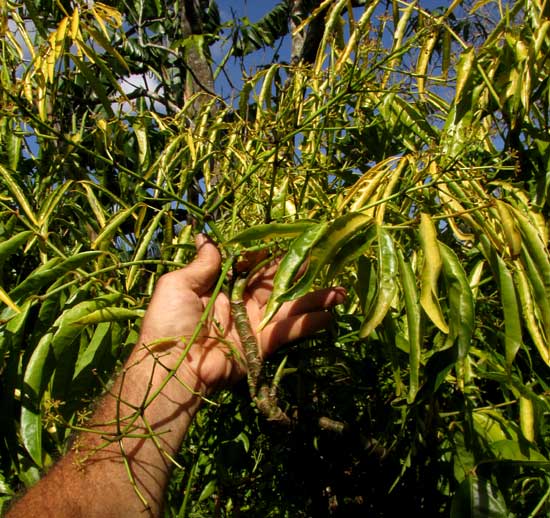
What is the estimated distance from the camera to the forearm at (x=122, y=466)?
77 centimetres

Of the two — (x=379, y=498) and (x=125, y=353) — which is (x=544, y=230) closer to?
(x=379, y=498)

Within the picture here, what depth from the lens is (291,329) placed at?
0.84 metres

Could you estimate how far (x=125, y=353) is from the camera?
895 millimetres

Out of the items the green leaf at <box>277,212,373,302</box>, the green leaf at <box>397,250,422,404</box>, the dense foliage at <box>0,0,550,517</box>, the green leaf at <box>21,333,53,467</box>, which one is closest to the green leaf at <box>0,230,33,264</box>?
the dense foliage at <box>0,0,550,517</box>

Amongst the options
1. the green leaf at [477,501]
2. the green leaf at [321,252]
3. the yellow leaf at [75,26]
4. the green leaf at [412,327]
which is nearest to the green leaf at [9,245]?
the yellow leaf at [75,26]

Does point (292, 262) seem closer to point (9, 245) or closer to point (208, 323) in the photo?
point (208, 323)

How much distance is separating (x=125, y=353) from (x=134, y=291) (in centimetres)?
14

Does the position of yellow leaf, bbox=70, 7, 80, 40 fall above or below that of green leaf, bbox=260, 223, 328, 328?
above

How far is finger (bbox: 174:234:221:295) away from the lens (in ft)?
2.73

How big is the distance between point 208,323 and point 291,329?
0.43ft

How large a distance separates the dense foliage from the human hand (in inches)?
1.4

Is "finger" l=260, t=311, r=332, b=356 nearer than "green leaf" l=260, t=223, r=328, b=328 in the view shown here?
No

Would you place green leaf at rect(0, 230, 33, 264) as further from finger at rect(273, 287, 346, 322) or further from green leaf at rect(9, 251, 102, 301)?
finger at rect(273, 287, 346, 322)

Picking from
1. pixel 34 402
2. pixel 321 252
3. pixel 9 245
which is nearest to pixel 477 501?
pixel 321 252
